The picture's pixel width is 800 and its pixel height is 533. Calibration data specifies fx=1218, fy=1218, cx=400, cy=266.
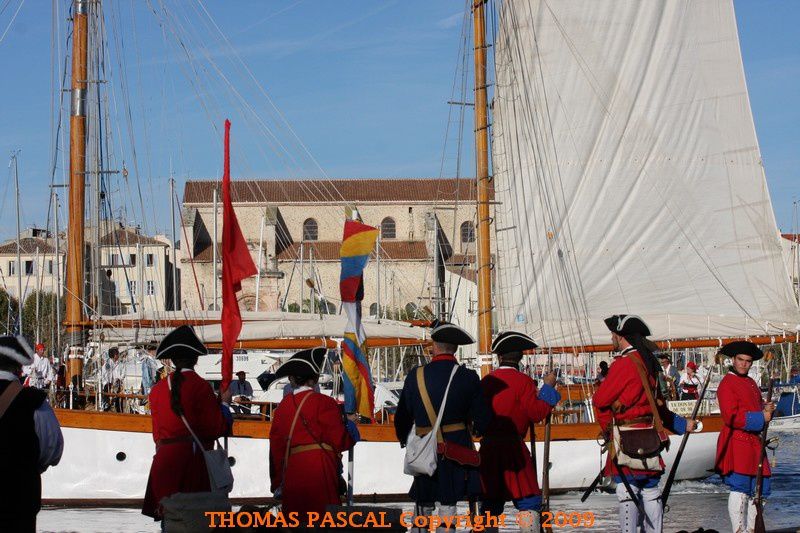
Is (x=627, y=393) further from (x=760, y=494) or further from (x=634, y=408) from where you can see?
(x=760, y=494)

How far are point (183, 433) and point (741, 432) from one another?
14.7ft

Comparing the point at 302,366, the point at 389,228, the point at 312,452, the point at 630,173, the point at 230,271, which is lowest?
the point at 312,452

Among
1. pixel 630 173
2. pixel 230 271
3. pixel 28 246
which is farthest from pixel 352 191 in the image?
pixel 230 271

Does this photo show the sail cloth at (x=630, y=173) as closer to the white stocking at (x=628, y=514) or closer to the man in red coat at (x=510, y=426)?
the man in red coat at (x=510, y=426)

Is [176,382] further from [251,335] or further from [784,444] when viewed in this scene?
[784,444]

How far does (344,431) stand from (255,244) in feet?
279

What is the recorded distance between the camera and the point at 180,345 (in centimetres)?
909

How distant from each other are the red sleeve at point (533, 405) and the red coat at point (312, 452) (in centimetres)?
146

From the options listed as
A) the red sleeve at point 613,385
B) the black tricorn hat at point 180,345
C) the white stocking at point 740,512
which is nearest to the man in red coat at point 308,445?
the black tricorn hat at point 180,345

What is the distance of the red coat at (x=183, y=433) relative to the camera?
902cm

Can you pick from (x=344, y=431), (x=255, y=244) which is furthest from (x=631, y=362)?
(x=255, y=244)

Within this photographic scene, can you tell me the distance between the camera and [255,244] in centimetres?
9319

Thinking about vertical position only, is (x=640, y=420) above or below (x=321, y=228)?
below

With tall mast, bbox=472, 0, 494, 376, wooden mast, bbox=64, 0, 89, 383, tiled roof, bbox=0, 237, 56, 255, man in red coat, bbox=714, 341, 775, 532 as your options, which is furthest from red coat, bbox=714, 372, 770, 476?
tiled roof, bbox=0, 237, 56, 255
